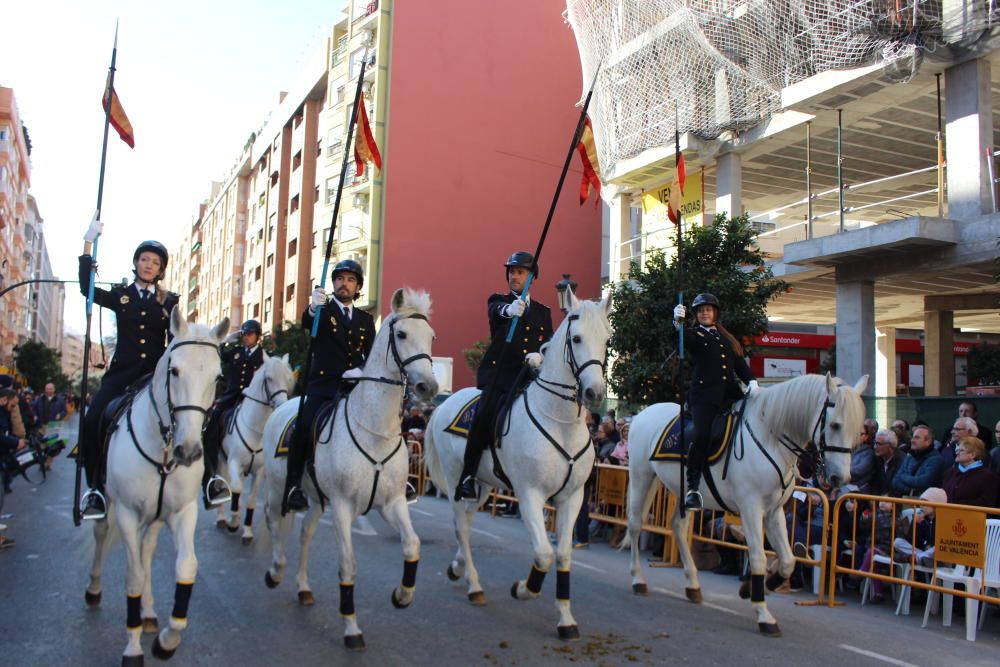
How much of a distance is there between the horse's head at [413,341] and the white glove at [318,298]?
654 mm

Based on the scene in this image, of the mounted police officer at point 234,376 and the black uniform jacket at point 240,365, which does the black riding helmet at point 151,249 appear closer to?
the mounted police officer at point 234,376

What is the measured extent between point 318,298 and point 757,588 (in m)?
4.45

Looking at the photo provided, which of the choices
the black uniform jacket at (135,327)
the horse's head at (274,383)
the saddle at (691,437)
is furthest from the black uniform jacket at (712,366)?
the horse's head at (274,383)

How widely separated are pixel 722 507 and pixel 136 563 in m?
5.22

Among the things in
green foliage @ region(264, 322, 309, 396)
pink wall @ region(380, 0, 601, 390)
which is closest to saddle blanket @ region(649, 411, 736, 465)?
green foliage @ region(264, 322, 309, 396)

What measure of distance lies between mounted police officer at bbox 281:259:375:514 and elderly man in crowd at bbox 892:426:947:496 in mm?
6330

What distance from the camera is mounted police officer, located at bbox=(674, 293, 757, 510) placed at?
8.11 meters

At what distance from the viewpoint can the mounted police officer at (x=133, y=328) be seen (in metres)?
6.62

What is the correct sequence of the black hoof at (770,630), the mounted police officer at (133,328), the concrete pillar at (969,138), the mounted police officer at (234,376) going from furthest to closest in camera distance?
1. the concrete pillar at (969,138)
2. the mounted police officer at (234,376)
3. the black hoof at (770,630)
4. the mounted police officer at (133,328)

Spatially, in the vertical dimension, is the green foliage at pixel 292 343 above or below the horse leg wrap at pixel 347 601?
above

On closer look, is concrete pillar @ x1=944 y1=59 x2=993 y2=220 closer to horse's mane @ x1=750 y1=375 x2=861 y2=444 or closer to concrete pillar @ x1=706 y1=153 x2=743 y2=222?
concrete pillar @ x1=706 y1=153 x2=743 y2=222

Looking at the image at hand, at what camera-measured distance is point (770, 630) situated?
7.02 metres

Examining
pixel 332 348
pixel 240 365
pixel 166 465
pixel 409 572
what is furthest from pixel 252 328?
pixel 409 572

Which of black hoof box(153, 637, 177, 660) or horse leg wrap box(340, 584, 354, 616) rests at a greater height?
horse leg wrap box(340, 584, 354, 616)
